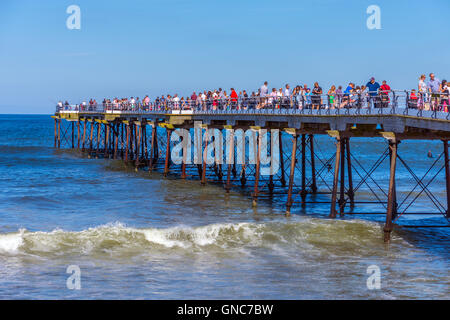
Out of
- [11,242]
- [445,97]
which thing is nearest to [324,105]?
[445,97]

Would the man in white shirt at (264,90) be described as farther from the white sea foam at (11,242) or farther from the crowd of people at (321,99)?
the white sea foam at (11,242)

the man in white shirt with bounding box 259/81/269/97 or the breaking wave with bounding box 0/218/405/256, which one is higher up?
the man in white shirt with bounding box 259/81/269/97

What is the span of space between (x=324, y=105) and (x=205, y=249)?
8688 mm

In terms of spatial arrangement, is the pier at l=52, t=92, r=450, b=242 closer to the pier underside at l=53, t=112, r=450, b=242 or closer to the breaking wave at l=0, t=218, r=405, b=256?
the pier underside at l=53, t=112, r=450, b=242

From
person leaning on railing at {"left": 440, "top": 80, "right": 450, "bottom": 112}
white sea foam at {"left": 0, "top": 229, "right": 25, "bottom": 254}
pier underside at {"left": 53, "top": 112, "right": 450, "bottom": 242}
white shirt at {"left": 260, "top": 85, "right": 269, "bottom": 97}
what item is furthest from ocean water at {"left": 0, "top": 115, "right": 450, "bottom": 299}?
white shirt at {"left": 260, "top": 85, "right": 269, "bottom": 97}

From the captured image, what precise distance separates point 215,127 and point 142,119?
45.5 ft

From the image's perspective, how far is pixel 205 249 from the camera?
19.8 meters

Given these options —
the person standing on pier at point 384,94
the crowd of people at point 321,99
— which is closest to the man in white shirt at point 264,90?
the crowd of people at point 321,99

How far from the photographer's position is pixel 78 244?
66.4 feet

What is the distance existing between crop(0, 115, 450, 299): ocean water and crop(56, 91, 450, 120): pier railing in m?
4.05

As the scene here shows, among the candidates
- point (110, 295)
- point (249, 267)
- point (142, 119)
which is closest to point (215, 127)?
point (142, 119)

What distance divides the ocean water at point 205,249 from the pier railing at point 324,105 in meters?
4.05

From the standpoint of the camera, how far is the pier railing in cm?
1938

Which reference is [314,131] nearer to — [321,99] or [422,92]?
[321,99]
